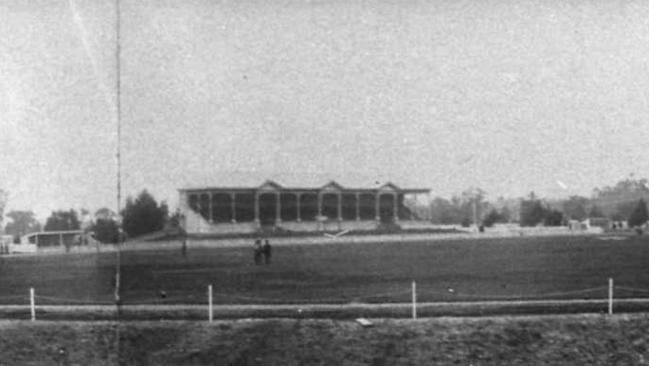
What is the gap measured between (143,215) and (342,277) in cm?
2939

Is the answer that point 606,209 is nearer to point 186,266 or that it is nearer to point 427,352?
point 186,266

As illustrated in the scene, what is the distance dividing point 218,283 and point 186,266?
8.67 meters

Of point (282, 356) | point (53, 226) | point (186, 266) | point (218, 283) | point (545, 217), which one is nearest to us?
point (282, 356)

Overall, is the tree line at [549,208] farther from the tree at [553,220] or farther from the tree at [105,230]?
the tree at [105,230]

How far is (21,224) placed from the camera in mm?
89375

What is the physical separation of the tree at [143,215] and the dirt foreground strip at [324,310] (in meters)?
33.3

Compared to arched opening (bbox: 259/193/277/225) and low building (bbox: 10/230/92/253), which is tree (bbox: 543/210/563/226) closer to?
arched opening (bbox: 259/193/277/225)

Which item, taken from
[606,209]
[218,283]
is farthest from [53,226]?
[606,209]

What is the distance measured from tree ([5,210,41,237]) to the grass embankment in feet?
227

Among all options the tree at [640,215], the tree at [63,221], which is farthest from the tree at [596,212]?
the tree at [63,221]

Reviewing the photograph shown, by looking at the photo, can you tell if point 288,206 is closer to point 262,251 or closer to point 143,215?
point 143,215

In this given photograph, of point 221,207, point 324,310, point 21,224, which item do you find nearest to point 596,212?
point 221,207

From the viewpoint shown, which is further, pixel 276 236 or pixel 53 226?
pixel 53 226

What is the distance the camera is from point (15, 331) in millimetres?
15352
